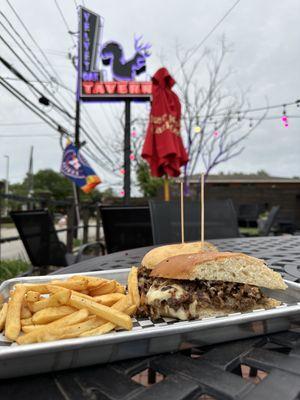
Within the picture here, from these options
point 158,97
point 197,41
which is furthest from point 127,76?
point 197,41

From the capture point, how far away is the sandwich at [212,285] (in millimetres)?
785

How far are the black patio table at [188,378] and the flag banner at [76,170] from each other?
12.4 m

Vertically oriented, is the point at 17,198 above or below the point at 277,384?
above

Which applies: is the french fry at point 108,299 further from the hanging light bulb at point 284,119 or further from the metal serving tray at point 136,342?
the hanging light bulb at point 284,119

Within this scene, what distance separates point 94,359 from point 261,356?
0.30 meters

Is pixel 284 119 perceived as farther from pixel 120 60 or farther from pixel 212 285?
pixel 212 285

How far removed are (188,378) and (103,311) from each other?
220mm

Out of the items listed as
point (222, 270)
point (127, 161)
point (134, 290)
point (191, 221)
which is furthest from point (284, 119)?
point (134, 290)

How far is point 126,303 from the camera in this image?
763 mm

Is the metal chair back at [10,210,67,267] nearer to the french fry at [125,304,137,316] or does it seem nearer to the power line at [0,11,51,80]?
the french fry at [125,304,137,316]

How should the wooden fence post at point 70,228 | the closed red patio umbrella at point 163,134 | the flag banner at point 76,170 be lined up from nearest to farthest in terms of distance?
the closed red patio umbrella at point 163,134 < the wooden fence post at point 70,228 < the flag banner at point 76,170

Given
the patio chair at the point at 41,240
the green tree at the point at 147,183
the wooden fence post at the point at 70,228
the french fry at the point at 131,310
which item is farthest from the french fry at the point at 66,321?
the green tree at the point at 147,183

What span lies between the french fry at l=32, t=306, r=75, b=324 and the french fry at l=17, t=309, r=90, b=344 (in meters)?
0.03

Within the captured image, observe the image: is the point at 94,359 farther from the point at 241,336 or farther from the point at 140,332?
the point at 241,336
